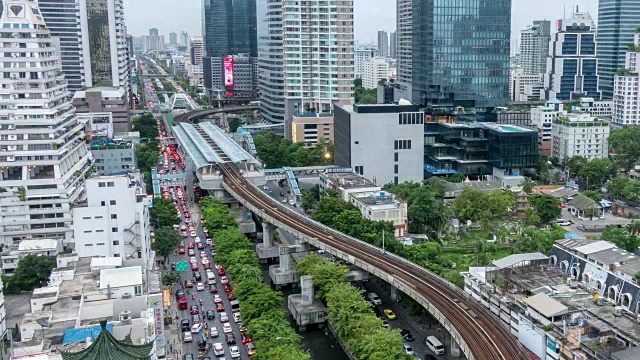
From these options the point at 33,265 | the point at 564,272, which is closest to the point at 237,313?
the point at 33,265

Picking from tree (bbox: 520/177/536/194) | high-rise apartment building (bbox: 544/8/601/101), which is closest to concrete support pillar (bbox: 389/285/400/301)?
tree (bbox: 520/177/536/194)

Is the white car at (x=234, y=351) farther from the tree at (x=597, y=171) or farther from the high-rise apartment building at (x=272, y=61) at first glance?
the high-rise apartment building at (x=272, y=61)

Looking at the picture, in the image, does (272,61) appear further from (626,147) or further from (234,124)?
(626,147)

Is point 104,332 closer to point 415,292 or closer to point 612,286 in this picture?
point 415,292

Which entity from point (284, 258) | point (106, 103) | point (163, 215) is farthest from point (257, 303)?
point (106, 103)

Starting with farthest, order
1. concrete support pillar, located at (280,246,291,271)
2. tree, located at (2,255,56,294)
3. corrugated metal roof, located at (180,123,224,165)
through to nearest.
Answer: corrugated metal roof, located at (180,123,224,165) → concrete support pillar, located at (280,246,291,271) → tree, located at (2,255,56,294)

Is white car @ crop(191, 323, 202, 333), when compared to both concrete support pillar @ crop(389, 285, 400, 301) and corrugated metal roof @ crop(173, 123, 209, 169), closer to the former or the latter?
concrete support pillar @ crop(389, 285, 400, 301)
